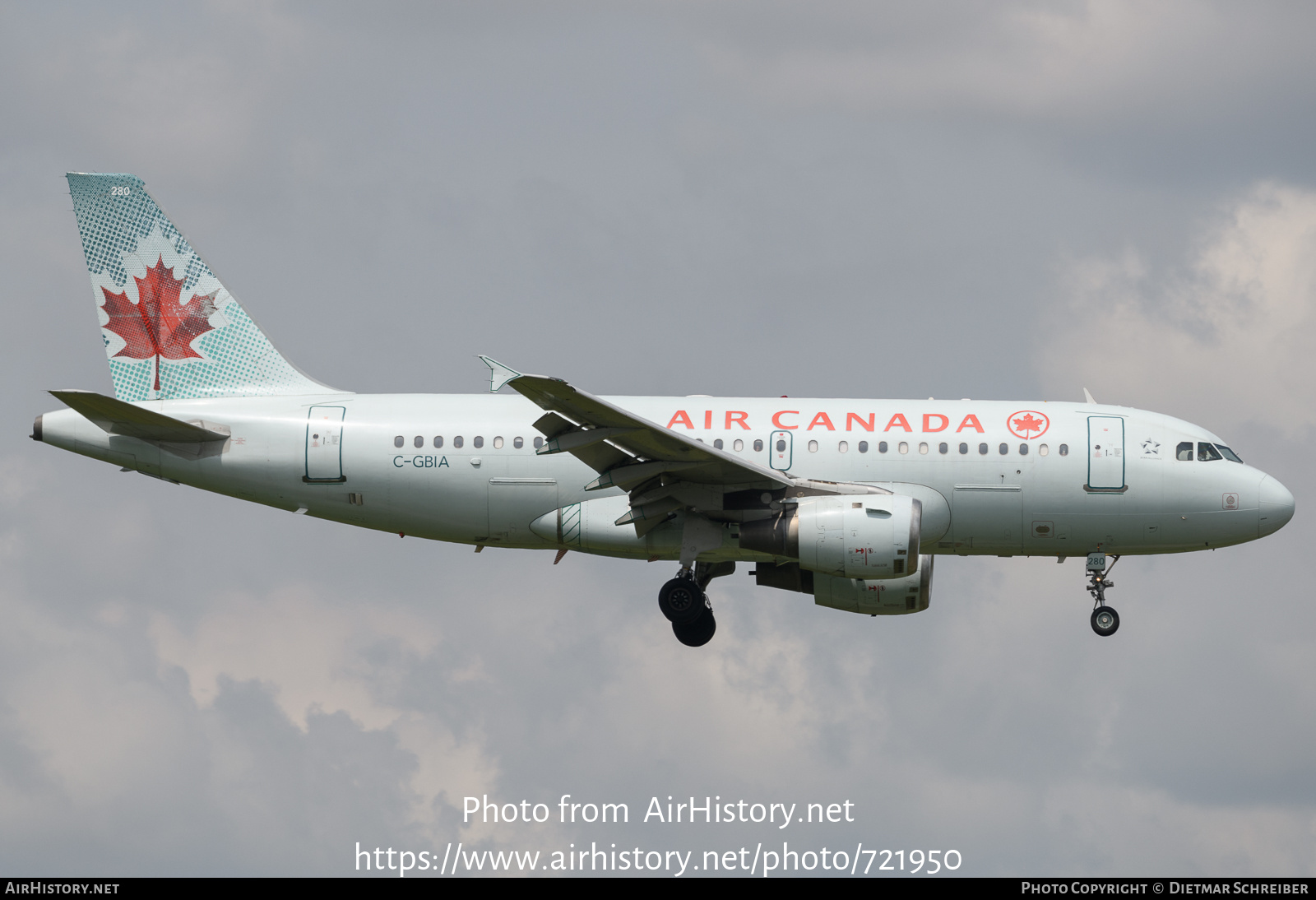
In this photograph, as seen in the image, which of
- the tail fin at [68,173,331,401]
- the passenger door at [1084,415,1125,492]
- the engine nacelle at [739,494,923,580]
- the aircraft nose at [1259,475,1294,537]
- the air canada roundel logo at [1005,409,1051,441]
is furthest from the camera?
the tail fin at [68,173,331,401]

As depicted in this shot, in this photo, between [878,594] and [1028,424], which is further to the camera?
[878,594]

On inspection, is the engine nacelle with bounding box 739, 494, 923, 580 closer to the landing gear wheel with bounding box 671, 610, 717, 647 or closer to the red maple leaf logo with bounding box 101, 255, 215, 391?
the landing gear wheel with bounding box 671, 610, 717, 647

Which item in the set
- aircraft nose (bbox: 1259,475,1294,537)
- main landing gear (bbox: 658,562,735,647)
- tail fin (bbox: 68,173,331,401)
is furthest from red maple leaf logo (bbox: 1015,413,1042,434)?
tail fin (bbox: 68,173,331,401)

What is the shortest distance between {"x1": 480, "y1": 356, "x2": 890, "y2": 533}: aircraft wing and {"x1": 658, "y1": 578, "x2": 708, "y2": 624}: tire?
1630 millimetres

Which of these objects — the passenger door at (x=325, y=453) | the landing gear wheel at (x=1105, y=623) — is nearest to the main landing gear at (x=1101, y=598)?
the landing gear wheel at (x=1105, y=623)

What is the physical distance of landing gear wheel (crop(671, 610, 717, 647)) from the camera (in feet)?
106

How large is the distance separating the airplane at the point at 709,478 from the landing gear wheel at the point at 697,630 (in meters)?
0.04

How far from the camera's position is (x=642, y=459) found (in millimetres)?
29734

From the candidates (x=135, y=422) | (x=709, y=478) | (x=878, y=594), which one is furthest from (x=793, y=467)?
(x=135, y=422)

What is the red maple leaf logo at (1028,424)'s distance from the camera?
1250 inches

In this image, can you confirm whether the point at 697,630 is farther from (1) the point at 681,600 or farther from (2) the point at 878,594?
(2) the point at 878,594

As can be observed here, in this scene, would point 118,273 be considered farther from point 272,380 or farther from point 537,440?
point 537,440

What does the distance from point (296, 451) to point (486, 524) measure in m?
4.21

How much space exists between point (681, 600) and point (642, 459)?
11.9ft
